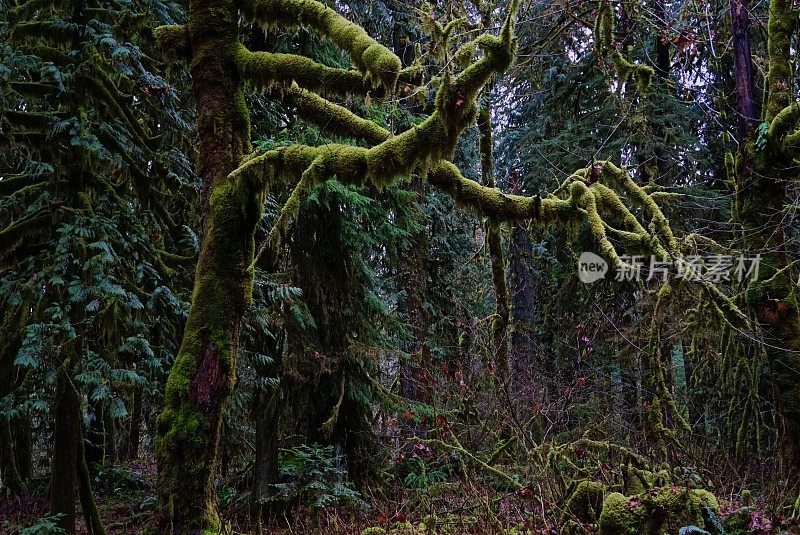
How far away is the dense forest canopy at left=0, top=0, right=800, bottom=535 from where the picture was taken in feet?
15.0

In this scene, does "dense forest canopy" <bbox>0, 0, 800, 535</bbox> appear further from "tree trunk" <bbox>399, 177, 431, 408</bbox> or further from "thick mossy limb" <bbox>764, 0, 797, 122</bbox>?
"tree trunk" <bbox>399, 177, 431, 408</bbox>

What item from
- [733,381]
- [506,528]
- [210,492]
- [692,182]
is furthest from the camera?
[692,182]

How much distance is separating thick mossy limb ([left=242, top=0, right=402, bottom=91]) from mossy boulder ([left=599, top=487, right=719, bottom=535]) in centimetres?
350

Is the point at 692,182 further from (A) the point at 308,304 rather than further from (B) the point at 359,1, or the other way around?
(A) the point at 308,304

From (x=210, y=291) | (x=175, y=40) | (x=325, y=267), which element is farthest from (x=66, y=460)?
(x=175, y=40)

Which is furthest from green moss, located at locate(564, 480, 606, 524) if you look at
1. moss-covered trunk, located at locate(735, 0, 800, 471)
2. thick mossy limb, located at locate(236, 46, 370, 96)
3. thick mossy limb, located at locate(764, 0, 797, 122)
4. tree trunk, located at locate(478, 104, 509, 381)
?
thick mossy limb, located at locate(764, 0, 797, 122)

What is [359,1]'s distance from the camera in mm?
10906

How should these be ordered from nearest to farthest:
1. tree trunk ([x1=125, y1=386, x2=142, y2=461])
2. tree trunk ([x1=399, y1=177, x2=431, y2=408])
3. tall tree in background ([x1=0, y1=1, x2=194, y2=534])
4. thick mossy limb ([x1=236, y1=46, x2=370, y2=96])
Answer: thick mossy limb ([x1=236, y1=46, x2=370, y2=96]) < tall tree in background ([x1=0, y1=1, x2=194, y2=534]) < tree trunk ([x1=125, y1=386, x2=142, y2=461]) < tree trunk ([x1=399, y1=177, x2=431, y2=408])

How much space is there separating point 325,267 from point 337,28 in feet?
16.3

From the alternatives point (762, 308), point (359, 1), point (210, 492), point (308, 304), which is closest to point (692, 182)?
point (762, 308)

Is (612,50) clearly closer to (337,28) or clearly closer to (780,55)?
(780,55)

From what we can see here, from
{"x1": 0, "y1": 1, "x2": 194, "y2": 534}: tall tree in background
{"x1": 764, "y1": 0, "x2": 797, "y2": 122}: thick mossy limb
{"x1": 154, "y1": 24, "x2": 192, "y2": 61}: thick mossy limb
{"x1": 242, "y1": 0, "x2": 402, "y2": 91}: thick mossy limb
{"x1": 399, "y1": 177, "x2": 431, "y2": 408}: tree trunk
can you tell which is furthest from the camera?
{"x1": 399, "y1": 177, "x2": 431, "y2": 408}: tree trunk

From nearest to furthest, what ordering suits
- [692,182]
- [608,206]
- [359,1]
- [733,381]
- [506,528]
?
[506,528] → [608,206] → [733,381] → [359,1] → [692,182]

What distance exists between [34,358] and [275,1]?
3.66 meters
